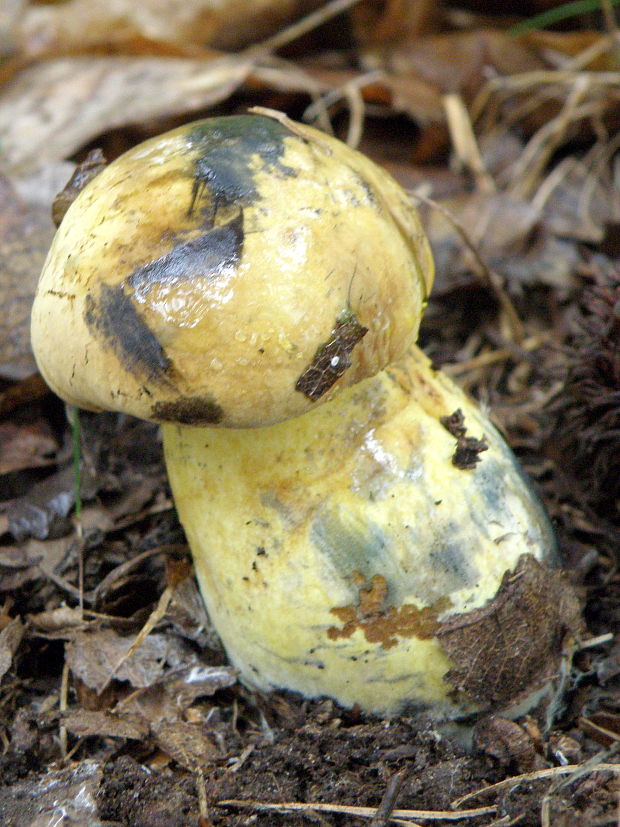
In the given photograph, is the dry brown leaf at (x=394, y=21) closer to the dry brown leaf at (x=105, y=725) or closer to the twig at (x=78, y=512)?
the twig at (x=78, y=512)

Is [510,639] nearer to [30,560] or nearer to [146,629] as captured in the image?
[146,629]

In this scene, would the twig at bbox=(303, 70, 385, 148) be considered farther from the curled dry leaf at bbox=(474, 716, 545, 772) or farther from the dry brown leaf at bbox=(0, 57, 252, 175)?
the curled dry leaf at bbox=(474, 716, 545, 772)

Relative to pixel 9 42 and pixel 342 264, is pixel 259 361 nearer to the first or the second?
pixel 342 264

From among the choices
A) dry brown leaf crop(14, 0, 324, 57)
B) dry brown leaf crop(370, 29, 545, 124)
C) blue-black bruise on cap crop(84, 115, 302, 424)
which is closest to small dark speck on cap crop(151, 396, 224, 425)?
blue-black bruise on cap crop(84, 115, 302, 424)

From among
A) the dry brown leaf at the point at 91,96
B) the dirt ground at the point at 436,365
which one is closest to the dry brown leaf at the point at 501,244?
the dirt ground at the point at 436,365

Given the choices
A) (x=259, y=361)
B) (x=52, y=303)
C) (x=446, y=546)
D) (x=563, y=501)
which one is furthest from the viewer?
(x=563, y=501)

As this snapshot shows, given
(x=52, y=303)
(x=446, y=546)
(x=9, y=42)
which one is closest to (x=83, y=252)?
(x=52, y=303)

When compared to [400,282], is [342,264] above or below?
above
